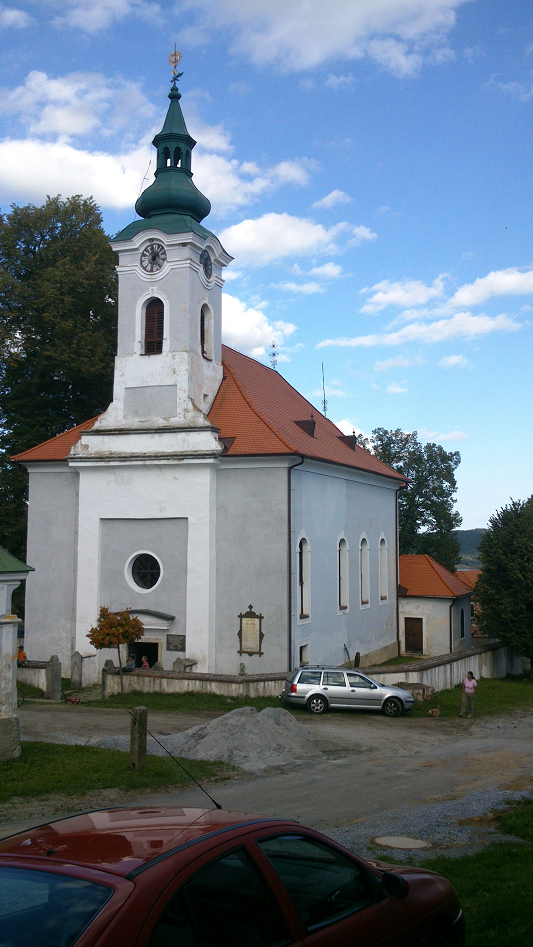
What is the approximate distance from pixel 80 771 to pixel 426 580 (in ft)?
87.7

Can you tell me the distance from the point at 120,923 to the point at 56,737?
14.0 m

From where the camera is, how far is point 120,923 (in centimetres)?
299

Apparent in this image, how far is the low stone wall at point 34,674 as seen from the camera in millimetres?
23312

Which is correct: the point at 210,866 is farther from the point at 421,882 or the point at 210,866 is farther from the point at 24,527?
the point at 24,527

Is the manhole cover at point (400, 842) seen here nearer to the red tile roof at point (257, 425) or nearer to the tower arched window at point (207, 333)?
the red tile roof at point (257, 425)

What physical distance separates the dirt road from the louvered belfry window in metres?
12.0

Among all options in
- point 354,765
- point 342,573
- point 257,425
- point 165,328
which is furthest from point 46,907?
point 342,573

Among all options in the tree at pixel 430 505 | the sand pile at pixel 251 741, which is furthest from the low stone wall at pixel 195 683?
the tree at pixel 430 505

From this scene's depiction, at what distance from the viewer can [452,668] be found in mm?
28625

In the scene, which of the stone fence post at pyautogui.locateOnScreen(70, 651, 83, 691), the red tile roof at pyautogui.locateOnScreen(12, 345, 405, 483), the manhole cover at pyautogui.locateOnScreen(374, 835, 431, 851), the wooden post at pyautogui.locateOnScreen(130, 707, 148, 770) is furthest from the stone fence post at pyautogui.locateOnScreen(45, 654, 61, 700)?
the manhole cover at pyautogui.locateOnScreen(374, 835, 431, 851)

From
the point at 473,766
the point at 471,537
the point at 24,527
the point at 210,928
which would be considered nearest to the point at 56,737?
the point at 473,766

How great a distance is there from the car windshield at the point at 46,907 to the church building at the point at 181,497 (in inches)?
813

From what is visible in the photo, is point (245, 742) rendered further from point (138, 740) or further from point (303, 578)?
point (303, 578)

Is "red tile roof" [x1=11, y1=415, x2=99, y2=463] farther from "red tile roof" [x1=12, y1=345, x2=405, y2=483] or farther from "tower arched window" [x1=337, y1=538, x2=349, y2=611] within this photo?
"tower arched window" [x1=337, y1=538, x2=349, y2=611]
